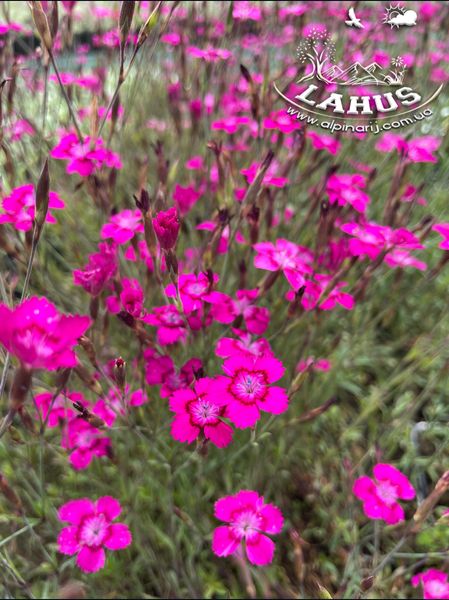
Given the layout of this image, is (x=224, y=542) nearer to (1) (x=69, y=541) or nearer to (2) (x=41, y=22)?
(1) (x=69, y=541)

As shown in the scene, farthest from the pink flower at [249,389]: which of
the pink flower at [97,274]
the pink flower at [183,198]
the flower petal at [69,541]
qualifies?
the pink flower at [183,198]

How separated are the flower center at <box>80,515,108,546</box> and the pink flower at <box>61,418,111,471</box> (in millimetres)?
112

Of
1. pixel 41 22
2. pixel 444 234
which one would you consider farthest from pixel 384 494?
pixel 41 22

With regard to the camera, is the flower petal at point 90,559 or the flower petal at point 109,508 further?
the flower petal at point 109,508

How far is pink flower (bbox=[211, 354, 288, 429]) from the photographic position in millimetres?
687

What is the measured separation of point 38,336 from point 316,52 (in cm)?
115

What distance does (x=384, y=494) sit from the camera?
3.05 ft

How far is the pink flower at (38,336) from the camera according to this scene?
1.70ft

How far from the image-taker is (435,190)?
1748mm

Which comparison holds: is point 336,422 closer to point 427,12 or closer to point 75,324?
point 75,324

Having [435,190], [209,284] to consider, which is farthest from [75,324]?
[435,190]

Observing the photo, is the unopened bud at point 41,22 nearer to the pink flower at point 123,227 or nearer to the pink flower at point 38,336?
the pink flower at point 123,227

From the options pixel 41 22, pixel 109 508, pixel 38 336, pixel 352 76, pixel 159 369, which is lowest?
pixel 109 508

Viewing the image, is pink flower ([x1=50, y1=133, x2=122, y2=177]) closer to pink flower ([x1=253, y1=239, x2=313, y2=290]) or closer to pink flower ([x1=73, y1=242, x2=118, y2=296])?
pink flower ([x1=73, y1=242, x2=118, y2=296])
